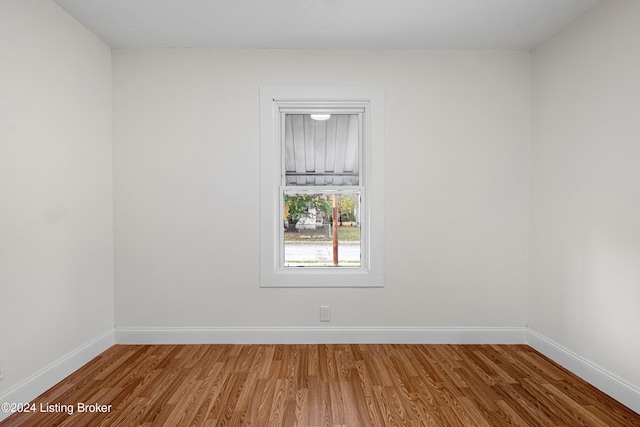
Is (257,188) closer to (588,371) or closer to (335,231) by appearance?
(335,231)

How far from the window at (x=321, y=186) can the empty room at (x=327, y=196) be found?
0.7 inches

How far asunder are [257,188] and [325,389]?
170cm

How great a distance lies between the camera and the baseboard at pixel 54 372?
82.8 inches

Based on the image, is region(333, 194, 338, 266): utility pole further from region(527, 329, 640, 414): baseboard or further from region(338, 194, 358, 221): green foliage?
region(527, 329, 640, 414): baseboard

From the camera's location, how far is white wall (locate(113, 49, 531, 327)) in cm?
310

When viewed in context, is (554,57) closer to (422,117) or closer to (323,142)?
(422,117)

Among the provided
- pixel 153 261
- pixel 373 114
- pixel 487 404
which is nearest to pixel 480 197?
pixel 373 114

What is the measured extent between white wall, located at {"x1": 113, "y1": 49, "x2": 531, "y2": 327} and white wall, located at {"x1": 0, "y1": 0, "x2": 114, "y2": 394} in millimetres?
204

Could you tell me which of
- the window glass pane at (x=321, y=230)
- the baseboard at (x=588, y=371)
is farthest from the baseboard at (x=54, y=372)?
the baseboard at (x=588, y=371)

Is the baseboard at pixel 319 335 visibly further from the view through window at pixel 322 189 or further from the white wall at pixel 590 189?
the view through window at pixel 322 189

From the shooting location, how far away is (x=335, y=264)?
3.34 m

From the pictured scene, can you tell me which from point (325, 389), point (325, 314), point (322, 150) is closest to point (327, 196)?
point (322, 150)

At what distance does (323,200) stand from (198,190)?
1.12m

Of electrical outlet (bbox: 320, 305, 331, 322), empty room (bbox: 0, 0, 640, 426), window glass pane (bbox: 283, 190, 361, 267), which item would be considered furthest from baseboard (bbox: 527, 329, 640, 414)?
electrical outlet (bbox: 320, 305, 331, 322)
